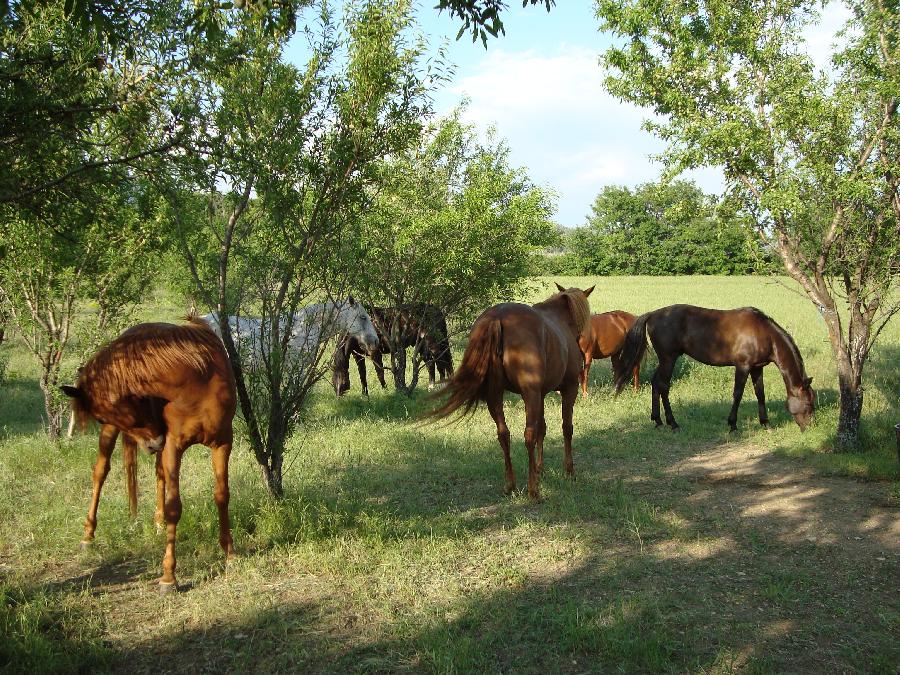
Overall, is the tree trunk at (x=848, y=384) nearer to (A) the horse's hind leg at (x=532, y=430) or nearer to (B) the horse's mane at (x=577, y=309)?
(B) the horse's mane at (x=577, y=309)

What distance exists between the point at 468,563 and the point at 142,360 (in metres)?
2.82

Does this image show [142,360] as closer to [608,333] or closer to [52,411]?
[52,411]

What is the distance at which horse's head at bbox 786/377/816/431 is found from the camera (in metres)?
9.55

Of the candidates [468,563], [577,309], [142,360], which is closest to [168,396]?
[142,360]

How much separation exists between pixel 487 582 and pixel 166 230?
5628 millimetres

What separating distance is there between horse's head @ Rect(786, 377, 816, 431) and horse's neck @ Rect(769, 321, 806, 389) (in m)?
0.08

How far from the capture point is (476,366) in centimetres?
669

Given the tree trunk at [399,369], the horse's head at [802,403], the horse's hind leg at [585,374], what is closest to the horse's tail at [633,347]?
the horse's hind leg at [585,374]

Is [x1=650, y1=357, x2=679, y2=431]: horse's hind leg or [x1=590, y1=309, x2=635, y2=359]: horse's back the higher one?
[x1=590, y1=309, x2=635, y2=359]: horse's back

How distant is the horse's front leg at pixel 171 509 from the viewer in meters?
4.52

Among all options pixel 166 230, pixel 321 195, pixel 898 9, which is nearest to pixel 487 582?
pixel 321 195

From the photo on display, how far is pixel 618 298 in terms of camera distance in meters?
38.1

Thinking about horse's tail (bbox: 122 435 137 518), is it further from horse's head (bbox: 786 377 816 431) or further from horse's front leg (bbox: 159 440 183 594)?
horse's head (bbox: 786 377 816 431)

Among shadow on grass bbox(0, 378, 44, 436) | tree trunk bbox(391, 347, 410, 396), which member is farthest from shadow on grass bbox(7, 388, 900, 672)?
shadow on grass bbox(0, 378, 44, 436)
